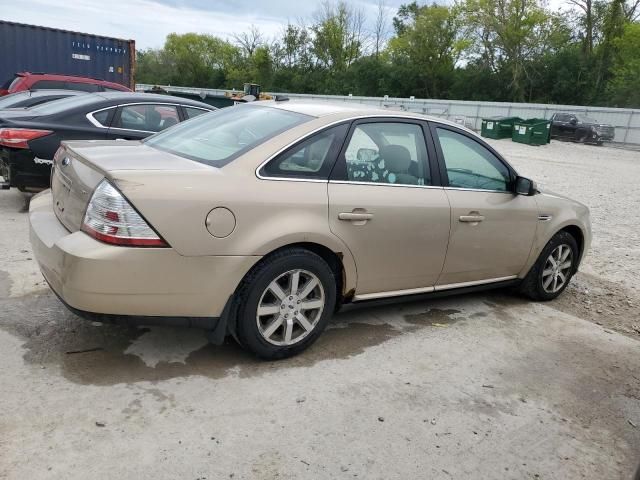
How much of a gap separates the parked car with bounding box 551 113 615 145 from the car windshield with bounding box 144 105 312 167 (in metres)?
29.1

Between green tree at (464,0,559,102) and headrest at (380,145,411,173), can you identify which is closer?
headrest at (380,145,411,173)

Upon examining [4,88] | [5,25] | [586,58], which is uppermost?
[586,58]

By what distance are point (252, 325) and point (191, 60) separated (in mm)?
86678

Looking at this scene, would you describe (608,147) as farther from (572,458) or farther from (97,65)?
(572,458)

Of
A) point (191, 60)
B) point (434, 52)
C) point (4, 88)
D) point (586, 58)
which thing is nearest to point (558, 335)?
point (4, 88)

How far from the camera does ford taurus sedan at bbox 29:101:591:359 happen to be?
291 cm

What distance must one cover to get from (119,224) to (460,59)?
203ft

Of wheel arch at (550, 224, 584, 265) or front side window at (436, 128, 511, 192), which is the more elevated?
front side window at (436, 128, 511, 192)

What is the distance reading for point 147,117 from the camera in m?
6.87

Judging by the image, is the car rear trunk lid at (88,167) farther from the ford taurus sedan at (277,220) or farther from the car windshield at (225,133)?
the car windshield at (225,133)

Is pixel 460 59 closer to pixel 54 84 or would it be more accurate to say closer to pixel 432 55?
pixel 432 55

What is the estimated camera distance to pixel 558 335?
4426 millimetres

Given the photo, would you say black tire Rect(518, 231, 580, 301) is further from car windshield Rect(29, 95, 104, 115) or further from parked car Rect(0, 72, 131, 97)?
parked car Rect(0, 72, 131, 97)

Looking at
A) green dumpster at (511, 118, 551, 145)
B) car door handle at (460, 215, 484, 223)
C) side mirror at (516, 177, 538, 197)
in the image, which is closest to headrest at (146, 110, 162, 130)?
car door handle at (460, 215, 484, 223)
